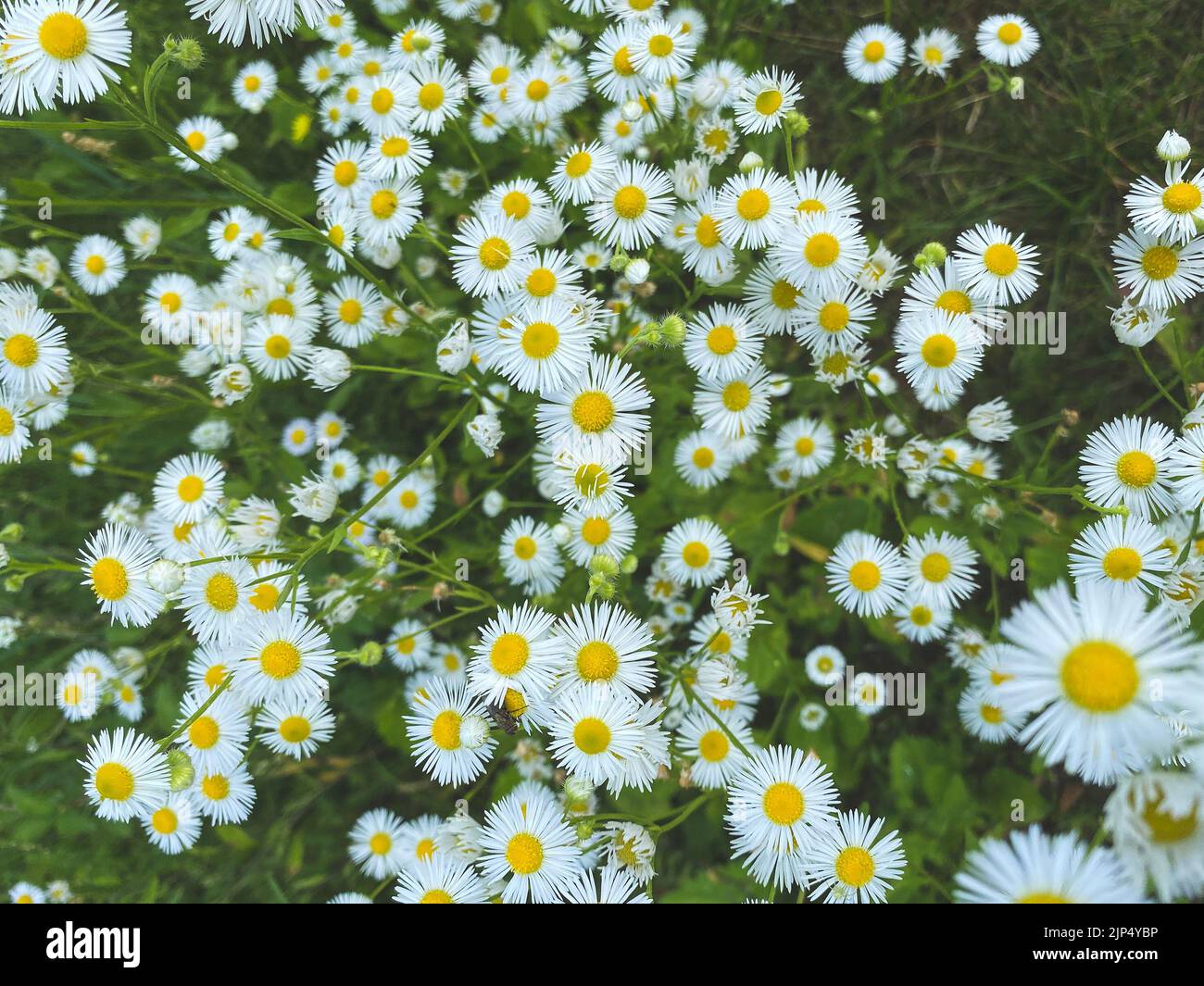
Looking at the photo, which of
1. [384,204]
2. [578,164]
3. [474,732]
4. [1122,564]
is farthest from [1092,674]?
[384,204]

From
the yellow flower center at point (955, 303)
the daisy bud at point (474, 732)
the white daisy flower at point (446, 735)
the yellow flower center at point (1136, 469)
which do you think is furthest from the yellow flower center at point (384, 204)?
the yellow flower center at point (1136, 469)

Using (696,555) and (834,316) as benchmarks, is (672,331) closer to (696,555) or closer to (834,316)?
(834,316)

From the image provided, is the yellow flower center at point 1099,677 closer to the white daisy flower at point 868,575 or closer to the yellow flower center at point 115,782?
the white daisy flower at point 868,575

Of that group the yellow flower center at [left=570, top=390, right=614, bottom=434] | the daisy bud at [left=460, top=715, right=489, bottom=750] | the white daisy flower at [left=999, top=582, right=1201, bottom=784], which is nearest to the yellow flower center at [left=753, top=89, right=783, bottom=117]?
the yellow flower center at [left=570, top=390, right=614, bottom=434]

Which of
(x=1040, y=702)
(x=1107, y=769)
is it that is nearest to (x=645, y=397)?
(x=1040, y=702)

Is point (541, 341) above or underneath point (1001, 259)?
underneath

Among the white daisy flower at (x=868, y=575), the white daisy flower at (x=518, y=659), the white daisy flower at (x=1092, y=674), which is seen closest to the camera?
the white daisy flower at (x=1092, y=674)
